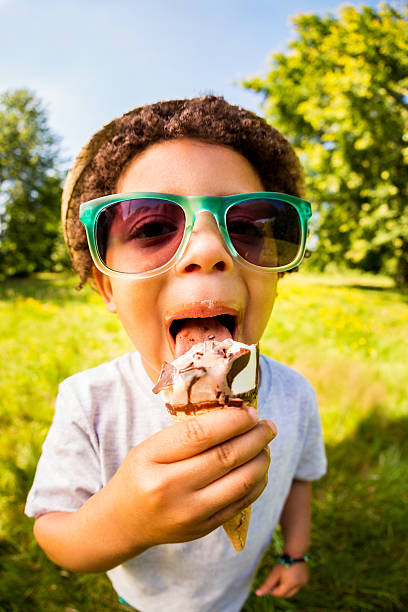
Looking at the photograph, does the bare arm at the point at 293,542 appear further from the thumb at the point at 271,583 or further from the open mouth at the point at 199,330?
the open mouth at the point at 199,330

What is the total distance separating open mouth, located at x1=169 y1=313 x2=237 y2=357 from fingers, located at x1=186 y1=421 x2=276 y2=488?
0.29m

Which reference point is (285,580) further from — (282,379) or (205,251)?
(205,251)

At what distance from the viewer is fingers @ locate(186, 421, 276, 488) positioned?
0.79m

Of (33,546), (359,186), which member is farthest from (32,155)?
(33,546)

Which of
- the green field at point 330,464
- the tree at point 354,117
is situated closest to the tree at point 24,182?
the tree at point 354,117

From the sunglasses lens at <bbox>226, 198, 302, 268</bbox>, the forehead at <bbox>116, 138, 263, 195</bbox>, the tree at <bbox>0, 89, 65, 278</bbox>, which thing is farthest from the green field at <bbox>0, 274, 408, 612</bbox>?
the tree at <bbox>0, 89, 65, 278</bbox>

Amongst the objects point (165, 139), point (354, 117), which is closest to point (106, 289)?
point (165, 139)

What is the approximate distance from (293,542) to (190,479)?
1344 mm

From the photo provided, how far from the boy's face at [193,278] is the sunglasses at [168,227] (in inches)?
1.4

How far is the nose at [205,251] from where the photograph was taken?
1.04 meters

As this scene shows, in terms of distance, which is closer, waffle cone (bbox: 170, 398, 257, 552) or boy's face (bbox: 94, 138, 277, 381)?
waffle cone (bbox: 170, 398, 257, 552)

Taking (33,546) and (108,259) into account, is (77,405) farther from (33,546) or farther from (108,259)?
(33,546)

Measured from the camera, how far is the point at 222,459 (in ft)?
2.58

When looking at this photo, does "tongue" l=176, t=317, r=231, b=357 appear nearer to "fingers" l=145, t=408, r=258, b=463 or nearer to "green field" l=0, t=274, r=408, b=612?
"fingers" l=145, t=408, r=258, b=463
